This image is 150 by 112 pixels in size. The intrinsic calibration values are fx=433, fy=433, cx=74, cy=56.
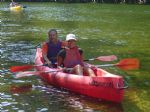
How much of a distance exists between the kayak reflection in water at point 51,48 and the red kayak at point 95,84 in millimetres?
983

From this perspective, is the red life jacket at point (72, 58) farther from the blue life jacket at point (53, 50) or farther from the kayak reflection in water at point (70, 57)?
the blue life jacket at point (53, 50)

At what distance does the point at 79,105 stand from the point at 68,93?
123 cm

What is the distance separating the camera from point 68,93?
1298cm

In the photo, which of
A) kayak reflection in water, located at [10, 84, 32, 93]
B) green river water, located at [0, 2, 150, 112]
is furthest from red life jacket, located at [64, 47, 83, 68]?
kayak reflection in water, located at [10, 84, 32, 93]

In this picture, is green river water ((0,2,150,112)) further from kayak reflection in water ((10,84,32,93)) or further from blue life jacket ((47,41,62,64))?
blue life jacket ((47,41,62,64))

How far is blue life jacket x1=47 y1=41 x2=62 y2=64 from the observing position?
14500 mm

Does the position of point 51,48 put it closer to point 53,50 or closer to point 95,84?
point 53,50

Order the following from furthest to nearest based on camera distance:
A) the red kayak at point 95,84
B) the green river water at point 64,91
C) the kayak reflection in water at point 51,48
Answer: the kayak reflection in water at point 51,48, the green river water at point 64,91, the red kayak at point 95,84

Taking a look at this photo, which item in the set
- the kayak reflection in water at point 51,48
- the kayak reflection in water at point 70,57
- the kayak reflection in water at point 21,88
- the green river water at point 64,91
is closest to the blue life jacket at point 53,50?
the kayak reflection in water at point 51,48

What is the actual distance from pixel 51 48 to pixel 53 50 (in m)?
0.10

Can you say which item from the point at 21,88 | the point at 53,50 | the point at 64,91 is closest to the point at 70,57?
the point at 64,91

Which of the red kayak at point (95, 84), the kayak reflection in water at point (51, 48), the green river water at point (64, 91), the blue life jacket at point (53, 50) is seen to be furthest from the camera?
the blue life jacket at point (53, 50)

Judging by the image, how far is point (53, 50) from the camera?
14.6 m

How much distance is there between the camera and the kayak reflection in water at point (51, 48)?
47.1 feet
